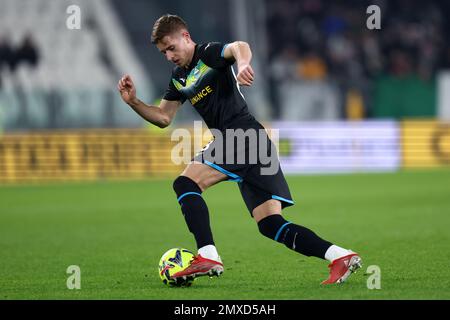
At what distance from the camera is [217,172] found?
24.1 feet

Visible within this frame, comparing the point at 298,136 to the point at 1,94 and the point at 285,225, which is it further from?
the point at 285,225

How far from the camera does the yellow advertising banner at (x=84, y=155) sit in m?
20.3

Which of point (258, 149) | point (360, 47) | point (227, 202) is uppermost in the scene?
point (360, 47)

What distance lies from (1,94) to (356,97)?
8277 mm

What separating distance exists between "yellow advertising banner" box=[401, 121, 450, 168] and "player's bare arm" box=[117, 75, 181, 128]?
549 inches

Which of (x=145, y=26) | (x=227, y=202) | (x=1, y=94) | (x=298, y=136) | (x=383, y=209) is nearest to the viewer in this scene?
(x=383, y=209)

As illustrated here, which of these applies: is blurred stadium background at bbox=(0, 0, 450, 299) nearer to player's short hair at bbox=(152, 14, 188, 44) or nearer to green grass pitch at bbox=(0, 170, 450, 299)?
green grass pitch at bbox=(0, 170, 450, 299)

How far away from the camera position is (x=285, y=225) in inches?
283

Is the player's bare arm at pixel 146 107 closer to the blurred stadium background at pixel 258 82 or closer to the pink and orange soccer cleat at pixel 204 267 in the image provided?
the pink and orange soccer cleat at pixel 204 267

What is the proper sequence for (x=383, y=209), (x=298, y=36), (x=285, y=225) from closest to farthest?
(x=285, y=225), (x=383, y=209), (x=298, y=36)

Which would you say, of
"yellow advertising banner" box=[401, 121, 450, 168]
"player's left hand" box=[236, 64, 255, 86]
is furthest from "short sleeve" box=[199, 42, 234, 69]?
"yellow advertising banner" box=[401, 121, 450, 168]

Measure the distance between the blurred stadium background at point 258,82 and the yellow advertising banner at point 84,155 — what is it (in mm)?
26

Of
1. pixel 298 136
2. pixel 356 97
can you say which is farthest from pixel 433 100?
pixel 298 136

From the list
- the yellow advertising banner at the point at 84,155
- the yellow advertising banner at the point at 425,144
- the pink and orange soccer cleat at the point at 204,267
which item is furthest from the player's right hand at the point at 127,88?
the yellow advertising banner at the point at 425,144
